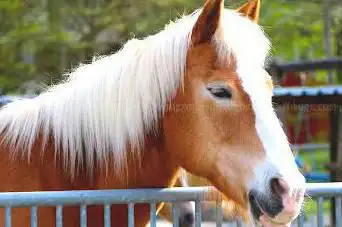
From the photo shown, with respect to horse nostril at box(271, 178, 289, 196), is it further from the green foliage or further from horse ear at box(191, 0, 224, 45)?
the green foliage

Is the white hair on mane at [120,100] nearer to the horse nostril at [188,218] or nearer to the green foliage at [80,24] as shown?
the horse nostril at [188,218]

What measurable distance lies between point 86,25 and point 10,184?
826cm

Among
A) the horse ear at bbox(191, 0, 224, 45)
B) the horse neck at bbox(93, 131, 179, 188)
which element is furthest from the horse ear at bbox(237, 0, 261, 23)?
the horse neck at bbox(93, 131, 179, 188)

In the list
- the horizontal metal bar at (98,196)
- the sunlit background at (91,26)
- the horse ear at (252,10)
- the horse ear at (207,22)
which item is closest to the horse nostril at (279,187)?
the horizontal metal bar at (98,196)

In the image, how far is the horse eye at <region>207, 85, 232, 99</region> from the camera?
11.0ft

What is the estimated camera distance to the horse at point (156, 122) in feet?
11.0

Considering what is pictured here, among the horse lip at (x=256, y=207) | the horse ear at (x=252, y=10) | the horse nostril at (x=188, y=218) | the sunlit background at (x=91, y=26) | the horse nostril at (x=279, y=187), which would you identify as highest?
the sunlit background at (x=91, y=26)

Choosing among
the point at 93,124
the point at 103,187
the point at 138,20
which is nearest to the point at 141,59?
the point at 93,124

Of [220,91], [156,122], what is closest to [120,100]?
[156,122]

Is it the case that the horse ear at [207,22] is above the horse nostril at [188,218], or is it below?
above

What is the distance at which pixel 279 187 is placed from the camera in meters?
3.05

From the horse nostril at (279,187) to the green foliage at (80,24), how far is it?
7.61 meters

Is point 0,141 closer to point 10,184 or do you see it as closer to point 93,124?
point 10,184

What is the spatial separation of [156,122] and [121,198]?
0.61 m
